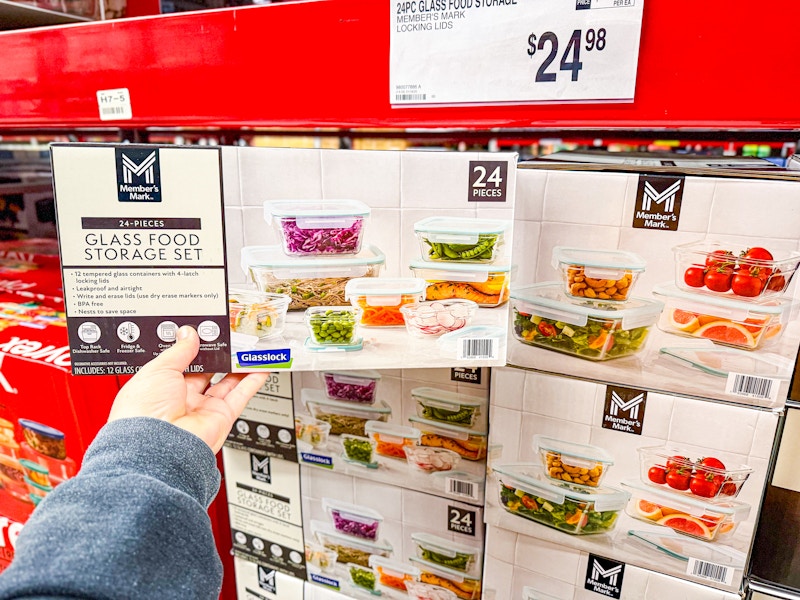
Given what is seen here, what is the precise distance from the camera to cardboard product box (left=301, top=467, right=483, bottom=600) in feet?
3.69

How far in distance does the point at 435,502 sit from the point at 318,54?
844 millimetres

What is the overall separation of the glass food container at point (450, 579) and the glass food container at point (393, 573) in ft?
0.07

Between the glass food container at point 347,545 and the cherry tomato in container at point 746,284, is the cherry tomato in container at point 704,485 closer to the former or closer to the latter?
the cherry tomato in container at point 746,284

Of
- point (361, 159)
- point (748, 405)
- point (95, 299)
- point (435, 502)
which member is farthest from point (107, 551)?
point (748, 405)

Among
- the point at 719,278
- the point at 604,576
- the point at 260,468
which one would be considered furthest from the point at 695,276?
the point at 260,468

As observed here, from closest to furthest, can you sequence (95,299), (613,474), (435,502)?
(95,299), (613,474), (435,502)

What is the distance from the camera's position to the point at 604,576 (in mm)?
986

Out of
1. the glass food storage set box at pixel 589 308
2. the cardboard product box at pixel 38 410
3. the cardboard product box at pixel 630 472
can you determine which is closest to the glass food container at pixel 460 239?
the glass food storage set box at pixel 589 308

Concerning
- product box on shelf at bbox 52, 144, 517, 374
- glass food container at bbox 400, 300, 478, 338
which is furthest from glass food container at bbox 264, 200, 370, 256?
glass food container at bbox 400, 300, 478, 338

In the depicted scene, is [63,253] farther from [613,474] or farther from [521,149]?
[521,149]

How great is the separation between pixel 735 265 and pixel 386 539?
0.86 m

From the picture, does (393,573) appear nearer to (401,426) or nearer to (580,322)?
(401,426)

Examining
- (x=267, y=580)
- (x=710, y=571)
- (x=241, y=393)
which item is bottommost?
(x=267, y=580)

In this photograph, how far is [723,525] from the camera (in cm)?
87
